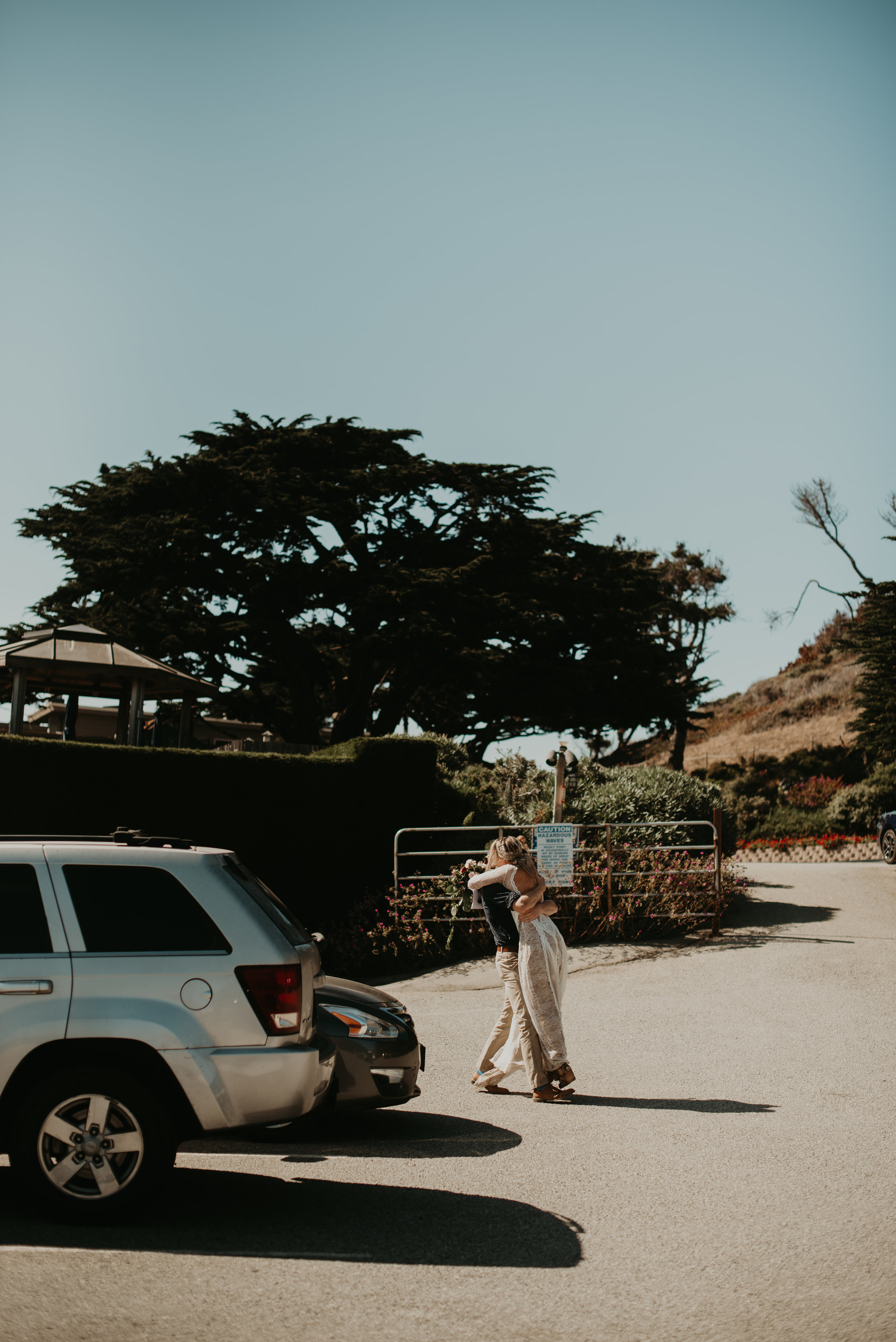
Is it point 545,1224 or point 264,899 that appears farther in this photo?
point 264,899

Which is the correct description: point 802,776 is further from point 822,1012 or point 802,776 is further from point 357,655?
point 822,1012

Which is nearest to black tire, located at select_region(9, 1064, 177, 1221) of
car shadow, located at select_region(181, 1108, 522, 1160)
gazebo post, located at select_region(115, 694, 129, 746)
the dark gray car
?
car shadow, located at select_region(181, 1108, 522, 1160)

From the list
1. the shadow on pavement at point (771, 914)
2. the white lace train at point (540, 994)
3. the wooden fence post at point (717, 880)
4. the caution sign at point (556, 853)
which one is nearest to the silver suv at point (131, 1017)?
the white lace train at point (540, 994)

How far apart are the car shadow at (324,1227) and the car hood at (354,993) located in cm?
166

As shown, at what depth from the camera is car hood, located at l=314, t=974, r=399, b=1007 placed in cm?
727

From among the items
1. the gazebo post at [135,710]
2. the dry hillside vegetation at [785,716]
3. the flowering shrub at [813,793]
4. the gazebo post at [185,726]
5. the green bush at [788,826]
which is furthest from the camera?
the dry hillside vegetation at [785,716]

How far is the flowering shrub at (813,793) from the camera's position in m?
30.5

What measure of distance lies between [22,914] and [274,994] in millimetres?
1207

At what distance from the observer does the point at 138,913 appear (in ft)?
16.6

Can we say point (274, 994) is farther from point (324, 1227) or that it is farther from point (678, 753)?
point (678, 753)

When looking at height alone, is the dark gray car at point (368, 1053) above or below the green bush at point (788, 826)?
below

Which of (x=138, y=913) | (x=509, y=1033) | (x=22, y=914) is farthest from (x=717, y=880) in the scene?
(x=22, y=914)

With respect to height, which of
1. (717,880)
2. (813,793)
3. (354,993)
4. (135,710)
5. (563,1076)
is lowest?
(563,1076)

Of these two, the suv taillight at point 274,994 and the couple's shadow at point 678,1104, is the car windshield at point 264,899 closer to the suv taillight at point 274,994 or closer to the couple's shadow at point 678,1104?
the suv taillight at point 274,994
